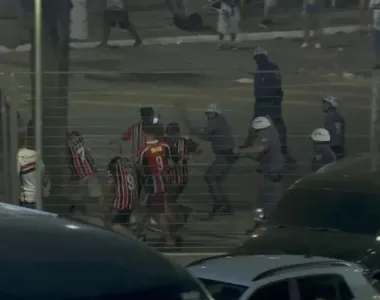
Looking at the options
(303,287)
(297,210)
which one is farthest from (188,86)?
(303,287)

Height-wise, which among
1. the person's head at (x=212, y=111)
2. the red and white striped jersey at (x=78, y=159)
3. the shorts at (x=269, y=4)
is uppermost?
the shorts at (x=269, y=4)

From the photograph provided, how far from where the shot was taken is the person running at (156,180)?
11219 millimetres

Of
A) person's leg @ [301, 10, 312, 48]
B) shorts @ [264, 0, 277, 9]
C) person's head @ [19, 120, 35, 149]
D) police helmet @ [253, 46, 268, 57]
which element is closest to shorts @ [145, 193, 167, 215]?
person's head @ [19, 120, 35, 149]

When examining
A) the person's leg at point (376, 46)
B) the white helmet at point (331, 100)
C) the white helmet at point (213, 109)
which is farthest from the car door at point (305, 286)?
the person's leg at point (376, 46)

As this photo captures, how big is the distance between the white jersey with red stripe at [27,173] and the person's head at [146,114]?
1494 millimetres

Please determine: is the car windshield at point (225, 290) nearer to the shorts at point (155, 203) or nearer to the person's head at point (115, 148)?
the shorts at point (155, 203)

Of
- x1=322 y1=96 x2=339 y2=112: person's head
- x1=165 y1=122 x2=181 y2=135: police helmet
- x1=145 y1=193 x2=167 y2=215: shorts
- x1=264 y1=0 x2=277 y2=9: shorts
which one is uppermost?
x1=264 y1=0 x2=277 y2=9: shorts

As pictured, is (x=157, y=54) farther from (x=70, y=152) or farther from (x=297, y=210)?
(x=297, y=210)

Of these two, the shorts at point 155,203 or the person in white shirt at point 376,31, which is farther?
the person in white shirt at point 376,31

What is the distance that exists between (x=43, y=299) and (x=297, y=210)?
7059 millimetres

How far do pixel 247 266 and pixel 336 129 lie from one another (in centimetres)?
578

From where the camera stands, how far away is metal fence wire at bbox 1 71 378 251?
37.0 ft

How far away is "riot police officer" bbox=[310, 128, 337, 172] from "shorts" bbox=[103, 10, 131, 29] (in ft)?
14.2

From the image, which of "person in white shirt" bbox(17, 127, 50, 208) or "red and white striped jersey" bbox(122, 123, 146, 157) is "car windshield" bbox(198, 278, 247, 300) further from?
"red and white striped jersey" bbox(122, 123, 146, 157)
